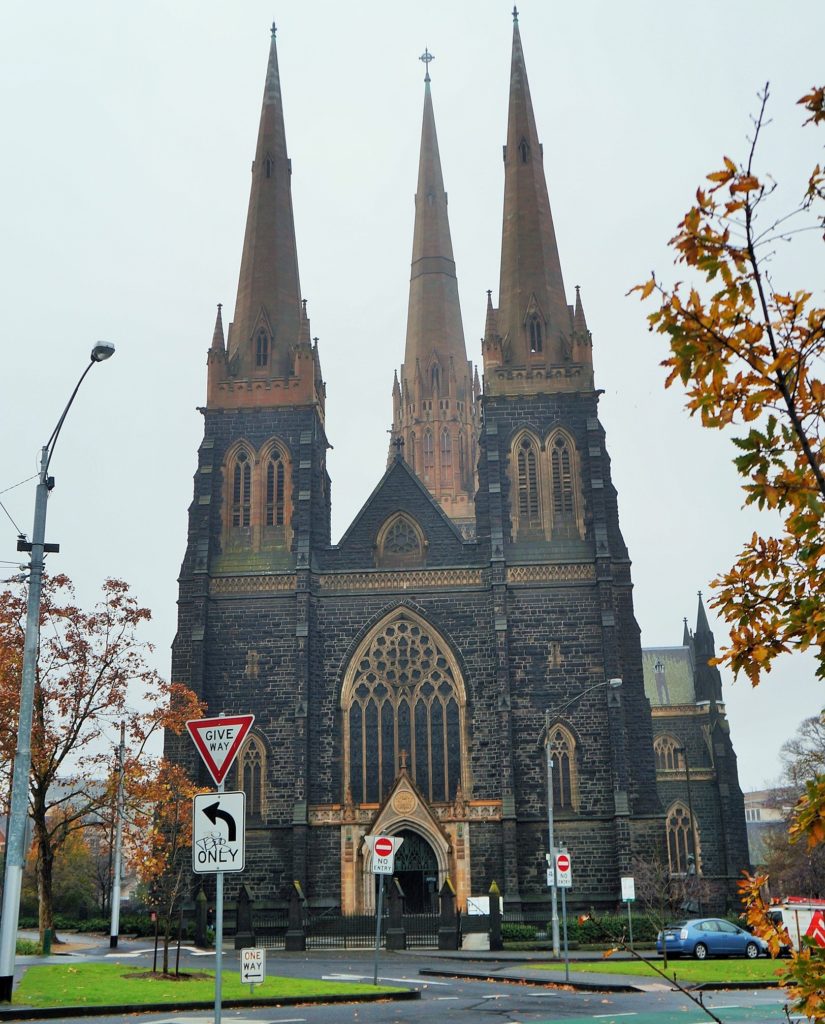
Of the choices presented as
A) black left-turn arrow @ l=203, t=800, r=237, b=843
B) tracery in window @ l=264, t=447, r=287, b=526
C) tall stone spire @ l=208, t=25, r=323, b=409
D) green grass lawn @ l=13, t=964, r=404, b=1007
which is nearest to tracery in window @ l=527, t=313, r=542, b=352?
tall stone spire @ l=208, t=25, r=323, b=409

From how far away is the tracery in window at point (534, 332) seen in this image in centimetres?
4644

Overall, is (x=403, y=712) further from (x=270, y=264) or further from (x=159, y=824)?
(x=270, y=264)

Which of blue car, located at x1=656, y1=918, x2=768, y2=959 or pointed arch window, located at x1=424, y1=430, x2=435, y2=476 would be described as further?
pointed arch window, located at x1=424, y1=430, x2=435, y2=476

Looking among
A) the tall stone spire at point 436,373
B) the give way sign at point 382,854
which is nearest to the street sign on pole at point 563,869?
the give way sign at point 382,854

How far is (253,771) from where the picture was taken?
4091 centimetres

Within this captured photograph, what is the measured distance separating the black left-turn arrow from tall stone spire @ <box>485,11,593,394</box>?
119 ft

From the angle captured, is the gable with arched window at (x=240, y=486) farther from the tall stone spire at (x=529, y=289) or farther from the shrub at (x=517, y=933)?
the shrub at (x=517, y=933)

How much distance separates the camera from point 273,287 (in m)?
48.1

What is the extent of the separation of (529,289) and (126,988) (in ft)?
114

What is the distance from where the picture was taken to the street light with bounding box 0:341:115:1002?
14.9 metres

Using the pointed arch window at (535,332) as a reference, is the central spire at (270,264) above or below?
above

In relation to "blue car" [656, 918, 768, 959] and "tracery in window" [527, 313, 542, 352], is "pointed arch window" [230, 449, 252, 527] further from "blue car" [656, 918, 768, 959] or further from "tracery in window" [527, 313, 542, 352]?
"blue car" [656, 918, 768, 959]

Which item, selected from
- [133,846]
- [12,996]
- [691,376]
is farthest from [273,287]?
[691,376]

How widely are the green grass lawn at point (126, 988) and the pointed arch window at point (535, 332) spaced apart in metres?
30.1
